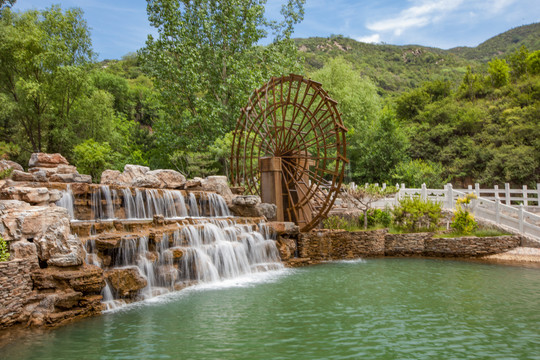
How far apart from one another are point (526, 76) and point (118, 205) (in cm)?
3519

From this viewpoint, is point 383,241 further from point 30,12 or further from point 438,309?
point 30,12

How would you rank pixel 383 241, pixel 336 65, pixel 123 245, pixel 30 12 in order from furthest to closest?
pixel 336 65 < pixel 30 12 < pixel 383 241 < pixel 123 245

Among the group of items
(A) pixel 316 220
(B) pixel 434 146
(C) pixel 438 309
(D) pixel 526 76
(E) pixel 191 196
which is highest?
(D) pixel 526 76

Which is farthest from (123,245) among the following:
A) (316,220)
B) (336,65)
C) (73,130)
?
(336,65)

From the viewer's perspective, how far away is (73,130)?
23094 mm

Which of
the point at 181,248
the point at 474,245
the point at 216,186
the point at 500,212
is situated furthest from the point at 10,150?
the point at 500,212

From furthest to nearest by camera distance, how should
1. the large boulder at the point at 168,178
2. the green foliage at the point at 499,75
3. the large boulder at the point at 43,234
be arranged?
1. the green foliage at the point at 499,75
2. the large boulder at the point at 168,178
3. the large boulder at the point at 43,234

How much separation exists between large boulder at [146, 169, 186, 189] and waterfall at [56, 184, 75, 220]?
168 inches

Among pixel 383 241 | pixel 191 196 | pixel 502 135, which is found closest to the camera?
pixel 191 196

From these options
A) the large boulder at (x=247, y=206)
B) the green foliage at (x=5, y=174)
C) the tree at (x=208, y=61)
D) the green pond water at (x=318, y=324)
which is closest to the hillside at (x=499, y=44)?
the tree at (x=208, y=61)

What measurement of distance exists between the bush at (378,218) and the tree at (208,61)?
33.8ft

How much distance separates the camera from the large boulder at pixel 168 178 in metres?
14.9

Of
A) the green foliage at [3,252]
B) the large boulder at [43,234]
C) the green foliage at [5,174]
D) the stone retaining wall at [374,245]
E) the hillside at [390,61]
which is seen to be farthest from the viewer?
the hillside at [390,61]

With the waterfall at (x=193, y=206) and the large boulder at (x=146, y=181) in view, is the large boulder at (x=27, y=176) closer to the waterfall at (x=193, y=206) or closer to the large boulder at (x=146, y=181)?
the large boulder at (x=146, y=181)
